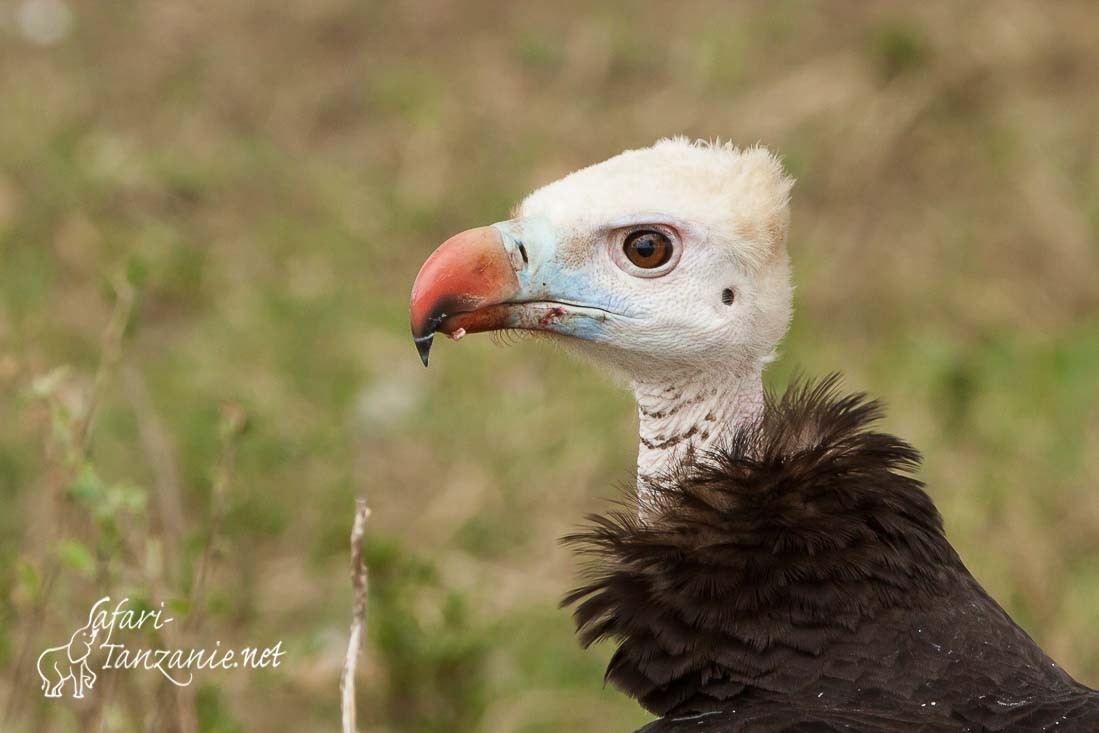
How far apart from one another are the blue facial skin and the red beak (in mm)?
36

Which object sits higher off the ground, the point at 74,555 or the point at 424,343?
the point at 424,343

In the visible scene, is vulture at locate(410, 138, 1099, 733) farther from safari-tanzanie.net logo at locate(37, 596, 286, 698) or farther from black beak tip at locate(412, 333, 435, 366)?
safari-tanzanie.net logo at locate(37, 596, 286, 698)

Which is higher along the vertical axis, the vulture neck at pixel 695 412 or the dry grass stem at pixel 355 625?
the vulture neck at pixel 695 412

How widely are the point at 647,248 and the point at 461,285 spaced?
1.46ft

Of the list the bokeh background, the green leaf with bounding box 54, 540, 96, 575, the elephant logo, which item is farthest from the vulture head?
the elephant logo

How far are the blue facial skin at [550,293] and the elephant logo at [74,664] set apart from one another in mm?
1269

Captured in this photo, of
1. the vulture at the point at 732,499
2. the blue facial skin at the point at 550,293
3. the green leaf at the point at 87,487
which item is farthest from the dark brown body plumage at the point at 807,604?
the green leaf at the point at 87,487

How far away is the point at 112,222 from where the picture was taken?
27.7 ft

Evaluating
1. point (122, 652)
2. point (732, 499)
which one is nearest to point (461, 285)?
point (732, 499)

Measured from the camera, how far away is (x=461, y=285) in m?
3.26

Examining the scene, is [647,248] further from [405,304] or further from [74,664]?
[405,304]

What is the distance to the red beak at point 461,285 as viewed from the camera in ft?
10.5

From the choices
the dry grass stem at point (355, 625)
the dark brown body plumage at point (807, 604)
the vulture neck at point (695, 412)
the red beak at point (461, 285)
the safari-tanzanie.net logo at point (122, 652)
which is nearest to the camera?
the dark brown body plumage at point (807, 604)

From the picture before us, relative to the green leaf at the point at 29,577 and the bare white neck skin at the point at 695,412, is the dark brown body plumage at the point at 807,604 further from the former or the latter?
the green leaf at the point at 29,577
